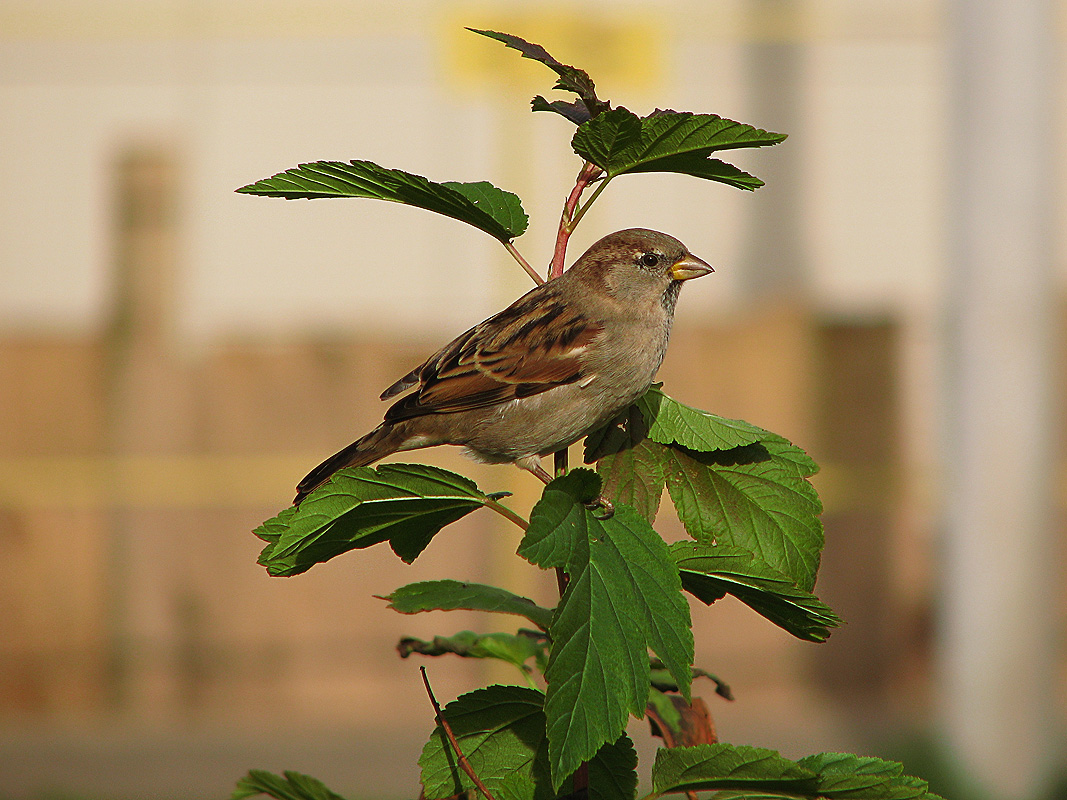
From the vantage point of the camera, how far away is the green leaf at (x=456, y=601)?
129cm

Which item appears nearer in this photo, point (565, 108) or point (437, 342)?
point (565, 108)

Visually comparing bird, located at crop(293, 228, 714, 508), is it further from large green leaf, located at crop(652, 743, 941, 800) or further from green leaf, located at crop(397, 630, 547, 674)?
large green leaf, located at crop(652, 743, 941, 800)

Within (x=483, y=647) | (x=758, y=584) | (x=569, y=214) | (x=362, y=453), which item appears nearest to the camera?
(x=758, y=584)

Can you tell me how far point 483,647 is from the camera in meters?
1.44

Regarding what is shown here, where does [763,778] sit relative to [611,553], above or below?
below

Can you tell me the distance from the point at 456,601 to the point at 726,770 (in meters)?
0.37

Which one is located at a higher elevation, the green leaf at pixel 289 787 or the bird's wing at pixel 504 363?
the bird's wing at pixel 504 363

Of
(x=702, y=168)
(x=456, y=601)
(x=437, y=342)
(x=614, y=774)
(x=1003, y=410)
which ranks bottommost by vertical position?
(x=1003, y=410)

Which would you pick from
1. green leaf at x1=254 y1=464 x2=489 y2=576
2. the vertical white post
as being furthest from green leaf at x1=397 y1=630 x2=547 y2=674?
the vertical white post

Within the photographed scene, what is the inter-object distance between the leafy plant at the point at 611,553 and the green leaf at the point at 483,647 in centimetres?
2

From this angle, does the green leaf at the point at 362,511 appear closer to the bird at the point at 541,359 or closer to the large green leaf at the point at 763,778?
the large green leaf at the point at 763,778

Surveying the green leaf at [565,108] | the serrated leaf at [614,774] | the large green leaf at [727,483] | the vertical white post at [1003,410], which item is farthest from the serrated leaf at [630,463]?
the vertical white post at [1003,410]

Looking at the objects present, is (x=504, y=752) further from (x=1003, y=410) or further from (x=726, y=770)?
(x=1003, y=410)

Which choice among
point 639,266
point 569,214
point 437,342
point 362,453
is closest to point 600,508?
point 569,214
